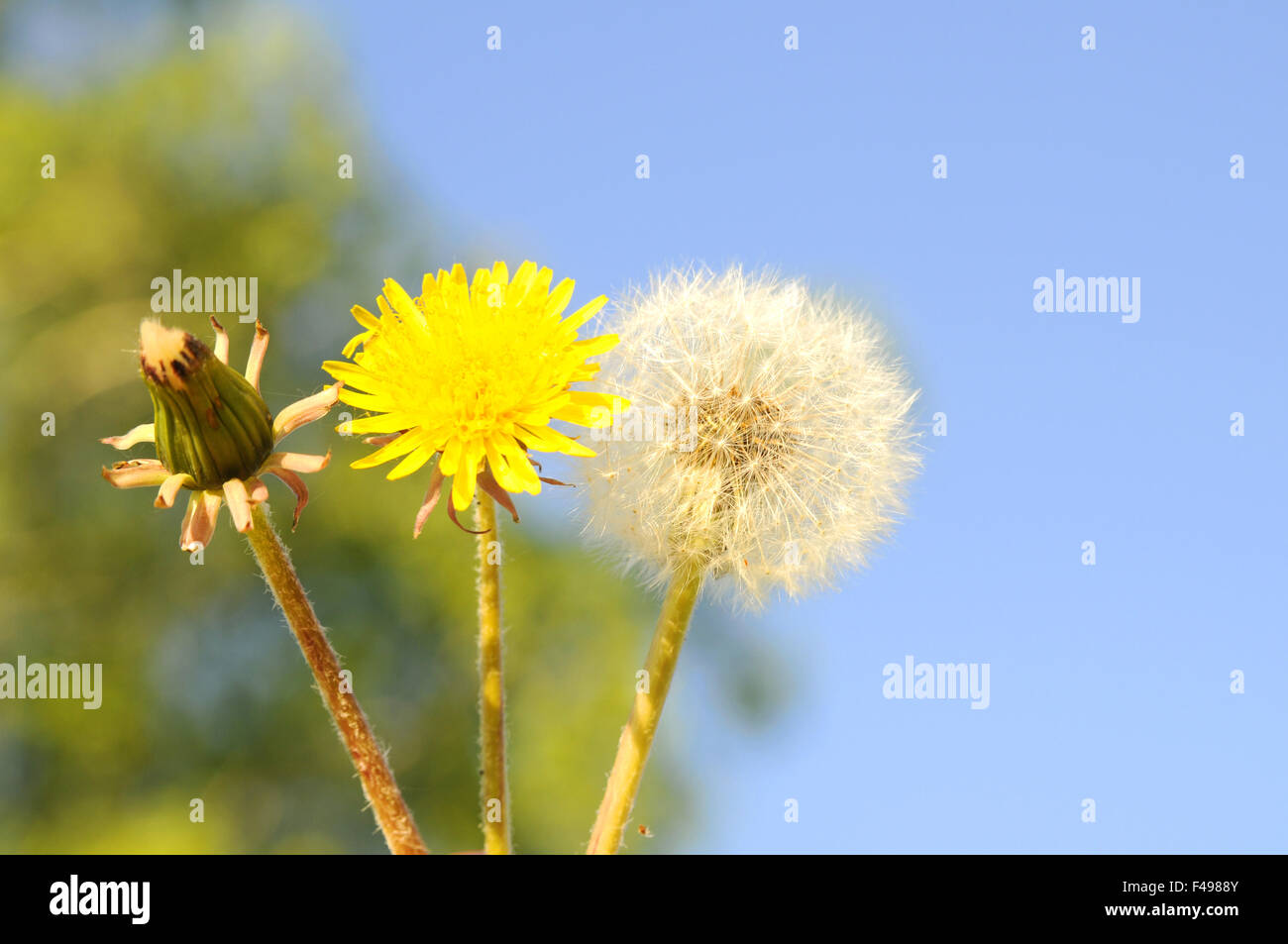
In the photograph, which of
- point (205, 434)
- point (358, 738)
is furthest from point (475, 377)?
point (358, 738)

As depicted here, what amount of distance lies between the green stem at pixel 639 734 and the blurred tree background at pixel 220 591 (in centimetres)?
1006

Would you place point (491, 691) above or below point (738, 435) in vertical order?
below

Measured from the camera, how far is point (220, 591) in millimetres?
12641

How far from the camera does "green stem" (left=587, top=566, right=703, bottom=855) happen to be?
135cm

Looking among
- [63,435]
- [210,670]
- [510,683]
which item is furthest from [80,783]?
[510,683]

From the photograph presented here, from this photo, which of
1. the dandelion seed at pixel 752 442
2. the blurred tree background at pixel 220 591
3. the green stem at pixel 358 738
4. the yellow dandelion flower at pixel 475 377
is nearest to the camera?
the green stem at pixel 358 738

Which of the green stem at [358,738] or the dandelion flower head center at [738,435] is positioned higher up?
the dandelion flower head center at [738,435]

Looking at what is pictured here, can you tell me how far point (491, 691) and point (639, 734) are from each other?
19 cm

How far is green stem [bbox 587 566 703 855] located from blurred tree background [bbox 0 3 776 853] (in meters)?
10.1

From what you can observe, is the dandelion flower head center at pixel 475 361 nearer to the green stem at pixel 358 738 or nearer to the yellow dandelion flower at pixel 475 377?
the yellow dandelion flower at pixel 475 377

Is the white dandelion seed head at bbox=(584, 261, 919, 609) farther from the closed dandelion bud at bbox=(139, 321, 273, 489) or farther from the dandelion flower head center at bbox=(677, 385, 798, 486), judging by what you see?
the closed dandelion bud at bbox=(139, 321, 273, 489)

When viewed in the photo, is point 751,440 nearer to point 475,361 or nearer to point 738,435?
point 738,435

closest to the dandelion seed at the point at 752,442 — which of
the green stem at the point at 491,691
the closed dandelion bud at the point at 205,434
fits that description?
the green stem at the point at 491,691

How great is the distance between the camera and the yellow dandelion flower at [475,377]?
55.9 inches
